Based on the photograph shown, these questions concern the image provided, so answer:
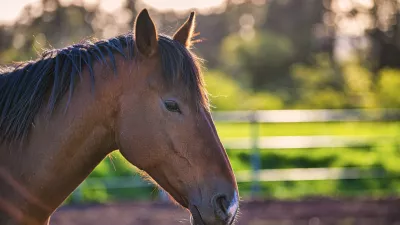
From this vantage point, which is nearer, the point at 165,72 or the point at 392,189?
the point at 165,72

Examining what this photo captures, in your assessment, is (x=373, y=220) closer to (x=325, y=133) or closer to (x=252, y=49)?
(x=325, y=133)

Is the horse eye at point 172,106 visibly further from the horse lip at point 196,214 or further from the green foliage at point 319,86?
the green foliage at point 319,86

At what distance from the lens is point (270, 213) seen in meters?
6.21

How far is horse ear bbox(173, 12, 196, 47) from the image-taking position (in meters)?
2.28

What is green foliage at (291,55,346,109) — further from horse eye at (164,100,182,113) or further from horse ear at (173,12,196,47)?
horse eye at (164,100,182,113)

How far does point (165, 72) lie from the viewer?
79.4 inches

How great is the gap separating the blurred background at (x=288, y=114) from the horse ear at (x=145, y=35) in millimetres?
476

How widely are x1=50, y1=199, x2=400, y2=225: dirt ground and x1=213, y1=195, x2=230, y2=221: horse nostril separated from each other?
399 centimetres

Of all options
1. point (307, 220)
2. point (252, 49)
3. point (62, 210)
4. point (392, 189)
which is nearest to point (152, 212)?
point (62, 210)

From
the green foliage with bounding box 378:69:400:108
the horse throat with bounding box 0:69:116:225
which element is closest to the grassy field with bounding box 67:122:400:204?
the green foliage with bounding box 378:69:400:108

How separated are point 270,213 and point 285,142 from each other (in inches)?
41.0

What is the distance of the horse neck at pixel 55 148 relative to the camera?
1995 millimetres

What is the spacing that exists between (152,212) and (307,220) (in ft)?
5.31

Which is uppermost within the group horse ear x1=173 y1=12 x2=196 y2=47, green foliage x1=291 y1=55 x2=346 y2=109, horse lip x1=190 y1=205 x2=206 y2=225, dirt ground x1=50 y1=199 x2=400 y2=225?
horse ear x1=173 y1=12 x2=196 y2=47
